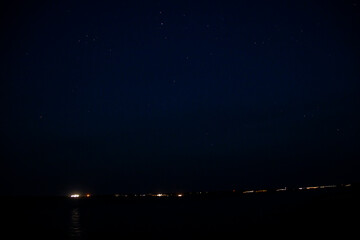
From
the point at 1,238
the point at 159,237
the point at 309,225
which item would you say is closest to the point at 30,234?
the point at 1,238

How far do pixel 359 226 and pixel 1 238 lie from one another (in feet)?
52.7

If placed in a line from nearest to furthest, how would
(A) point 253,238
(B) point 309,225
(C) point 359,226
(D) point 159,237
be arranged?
(C) point 359,226
(A) point 253,238
(B) point 309,225
(D) point 159,237

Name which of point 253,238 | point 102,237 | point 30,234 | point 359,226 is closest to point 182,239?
point 253,238

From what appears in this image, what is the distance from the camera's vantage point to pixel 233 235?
14.7m

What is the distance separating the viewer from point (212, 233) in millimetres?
15758

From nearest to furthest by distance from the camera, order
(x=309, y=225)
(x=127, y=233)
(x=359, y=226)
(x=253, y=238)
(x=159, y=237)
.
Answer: (x=359, y=226), (x=253, y=238), (x=309, y=225), (x=159, y=237), (x=127, y=233)

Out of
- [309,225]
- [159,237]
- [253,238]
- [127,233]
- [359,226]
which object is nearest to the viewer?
[359,226]

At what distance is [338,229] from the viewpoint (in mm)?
12078

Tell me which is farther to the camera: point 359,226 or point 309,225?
point 309,225

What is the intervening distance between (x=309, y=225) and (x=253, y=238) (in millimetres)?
2806

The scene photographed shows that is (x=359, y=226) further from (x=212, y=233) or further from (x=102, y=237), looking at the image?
(x=102, y=237)

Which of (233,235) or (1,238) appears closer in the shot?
(233,235)

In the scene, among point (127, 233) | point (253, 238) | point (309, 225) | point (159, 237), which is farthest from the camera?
point (127, 233)

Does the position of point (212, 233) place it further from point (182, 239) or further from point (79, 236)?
point (79, 236)
